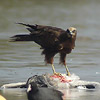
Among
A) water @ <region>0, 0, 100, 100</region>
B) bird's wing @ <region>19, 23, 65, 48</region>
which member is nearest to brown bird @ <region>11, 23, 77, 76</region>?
bird's wing @ <region>19, 23, 65, 48</region>

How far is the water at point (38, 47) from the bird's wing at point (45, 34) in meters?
0.70

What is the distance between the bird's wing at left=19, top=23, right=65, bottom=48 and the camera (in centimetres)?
1161

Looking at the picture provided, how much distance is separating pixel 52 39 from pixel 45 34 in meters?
0.19

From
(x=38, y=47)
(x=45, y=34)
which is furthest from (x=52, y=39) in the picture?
(x=38, y=47)

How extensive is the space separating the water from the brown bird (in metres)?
0.56

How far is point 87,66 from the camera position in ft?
42.4

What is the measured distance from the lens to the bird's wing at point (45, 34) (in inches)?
457

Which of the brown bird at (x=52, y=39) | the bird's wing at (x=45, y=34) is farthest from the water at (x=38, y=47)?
the bird's wing at (x=45, y=34)

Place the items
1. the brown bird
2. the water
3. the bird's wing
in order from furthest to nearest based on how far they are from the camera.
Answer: the water, the bird's wing, the brown bird

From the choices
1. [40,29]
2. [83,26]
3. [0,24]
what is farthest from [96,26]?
[40,29]

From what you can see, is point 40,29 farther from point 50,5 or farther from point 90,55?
point 50,5

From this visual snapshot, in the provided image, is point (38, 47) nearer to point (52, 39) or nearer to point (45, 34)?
point (45, 34)

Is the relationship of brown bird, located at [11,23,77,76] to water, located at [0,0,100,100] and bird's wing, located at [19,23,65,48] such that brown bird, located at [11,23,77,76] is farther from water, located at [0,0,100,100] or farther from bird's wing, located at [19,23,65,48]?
water, located at [0,0,100,100]

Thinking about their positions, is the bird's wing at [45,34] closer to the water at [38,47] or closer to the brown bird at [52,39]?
the brown bird at [52,39]
